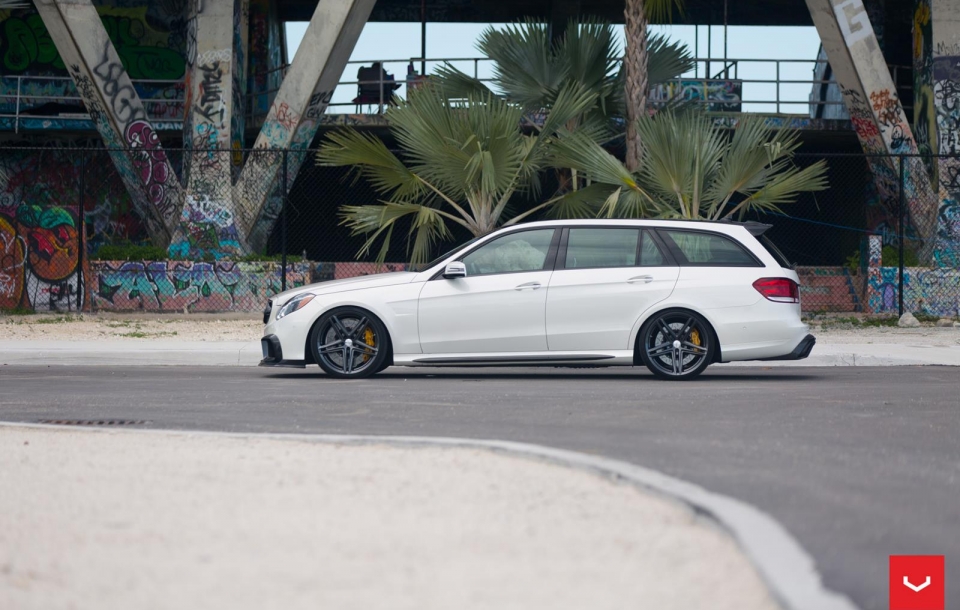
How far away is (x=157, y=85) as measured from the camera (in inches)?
1112

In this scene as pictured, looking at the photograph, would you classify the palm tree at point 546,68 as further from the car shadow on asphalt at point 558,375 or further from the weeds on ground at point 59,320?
the weeds on ground at point 59,320

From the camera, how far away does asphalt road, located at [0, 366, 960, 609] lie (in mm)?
4863

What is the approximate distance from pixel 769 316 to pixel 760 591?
740cm

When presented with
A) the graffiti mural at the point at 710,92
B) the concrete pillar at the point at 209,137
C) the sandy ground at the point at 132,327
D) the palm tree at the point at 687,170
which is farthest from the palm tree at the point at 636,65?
the graffiti mural at the point at 710,92

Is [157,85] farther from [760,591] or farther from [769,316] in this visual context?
[760,591]

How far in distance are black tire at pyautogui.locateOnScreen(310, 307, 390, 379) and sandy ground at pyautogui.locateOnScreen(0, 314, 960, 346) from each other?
470 centimetres

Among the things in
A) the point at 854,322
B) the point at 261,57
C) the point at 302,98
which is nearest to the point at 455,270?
the point at 854,322

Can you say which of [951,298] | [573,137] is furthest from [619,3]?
[573,137]

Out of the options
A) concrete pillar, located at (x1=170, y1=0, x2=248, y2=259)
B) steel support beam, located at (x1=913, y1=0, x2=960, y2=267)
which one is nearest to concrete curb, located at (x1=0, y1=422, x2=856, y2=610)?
concrete pillar, located at (x1=170, y1=0, x2=248, y2=259)

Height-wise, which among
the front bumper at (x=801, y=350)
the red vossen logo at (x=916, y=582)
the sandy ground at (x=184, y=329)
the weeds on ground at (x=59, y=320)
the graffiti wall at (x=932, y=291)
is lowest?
the red vossen logo at (x=916, y=582)

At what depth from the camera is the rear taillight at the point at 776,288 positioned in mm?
10961

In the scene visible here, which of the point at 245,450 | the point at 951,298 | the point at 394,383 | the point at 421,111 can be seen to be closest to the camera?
the point at 245,450

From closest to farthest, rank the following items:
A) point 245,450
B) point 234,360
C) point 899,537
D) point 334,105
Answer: point 899,537, point 245,450, point 234,360, point 334,105

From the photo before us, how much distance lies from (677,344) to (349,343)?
2.98 m
